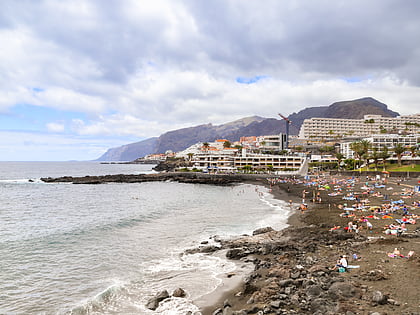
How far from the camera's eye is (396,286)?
379 inches

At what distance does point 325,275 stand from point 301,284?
1301mm

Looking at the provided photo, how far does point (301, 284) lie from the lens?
34.5 feet

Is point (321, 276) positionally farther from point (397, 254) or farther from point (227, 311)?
point (397, 254)

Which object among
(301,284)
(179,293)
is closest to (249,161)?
(179,293)

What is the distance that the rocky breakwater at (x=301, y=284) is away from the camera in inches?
339

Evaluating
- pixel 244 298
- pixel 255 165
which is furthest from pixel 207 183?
pixel 244 298

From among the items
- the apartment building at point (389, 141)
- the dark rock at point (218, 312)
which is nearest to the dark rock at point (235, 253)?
the dark rock at point (218, 312)

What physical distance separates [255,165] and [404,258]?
93031 millimetres

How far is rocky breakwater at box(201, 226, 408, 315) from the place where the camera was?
861cm

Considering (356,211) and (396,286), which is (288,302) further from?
(356,211)

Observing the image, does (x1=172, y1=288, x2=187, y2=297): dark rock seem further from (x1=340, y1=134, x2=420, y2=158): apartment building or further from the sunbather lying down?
(x1=340, y1=134, x2=420, y2=158): apartment building

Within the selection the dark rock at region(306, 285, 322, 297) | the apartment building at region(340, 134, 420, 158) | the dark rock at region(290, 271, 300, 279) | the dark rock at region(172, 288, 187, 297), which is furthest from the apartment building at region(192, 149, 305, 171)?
the dark rock at region(306, 285, 322, 297)

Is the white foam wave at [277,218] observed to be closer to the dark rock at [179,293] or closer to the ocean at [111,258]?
the ocean at [111,258]

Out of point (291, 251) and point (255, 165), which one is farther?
point (255, 165)
